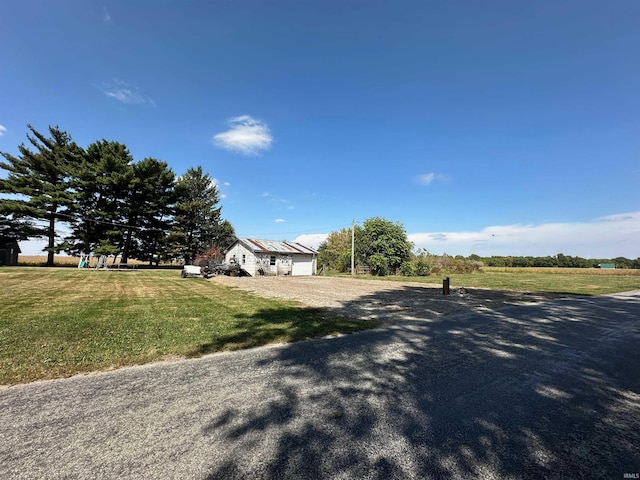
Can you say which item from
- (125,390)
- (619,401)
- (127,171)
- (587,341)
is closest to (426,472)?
(619,401)

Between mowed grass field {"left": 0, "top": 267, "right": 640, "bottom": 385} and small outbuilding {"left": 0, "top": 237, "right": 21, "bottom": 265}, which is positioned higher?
small outbuilding {"left": 0, "top": 237, "right": 21, "bottom": 265}

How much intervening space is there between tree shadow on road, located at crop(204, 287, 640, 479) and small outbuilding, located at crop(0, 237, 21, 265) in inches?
1594

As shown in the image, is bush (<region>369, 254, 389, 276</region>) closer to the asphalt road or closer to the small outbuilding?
the asphalt road

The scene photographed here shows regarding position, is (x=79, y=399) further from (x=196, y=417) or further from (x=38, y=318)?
(x=38, y=318)

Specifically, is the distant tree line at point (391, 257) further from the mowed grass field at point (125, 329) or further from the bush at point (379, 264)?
the mowed grass field at point (125, 329)

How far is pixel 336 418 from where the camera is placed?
8.79ft

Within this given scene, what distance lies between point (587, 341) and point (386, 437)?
5.70 meters

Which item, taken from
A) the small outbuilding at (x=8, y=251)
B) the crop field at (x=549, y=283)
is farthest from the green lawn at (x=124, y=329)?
the small outbuilding at (x=8, y=251)

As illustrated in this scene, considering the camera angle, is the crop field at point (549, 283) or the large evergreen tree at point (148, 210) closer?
the crop field at point (549, 283)

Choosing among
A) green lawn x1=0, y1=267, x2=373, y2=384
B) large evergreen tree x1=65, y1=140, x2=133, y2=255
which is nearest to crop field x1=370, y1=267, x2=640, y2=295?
green lawn x1=0, y1=267, x2=373, y2=384

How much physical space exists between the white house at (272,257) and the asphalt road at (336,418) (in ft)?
81.1

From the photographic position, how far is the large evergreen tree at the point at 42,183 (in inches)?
1182

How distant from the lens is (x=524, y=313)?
28.6 ft

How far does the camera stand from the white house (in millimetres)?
28906
